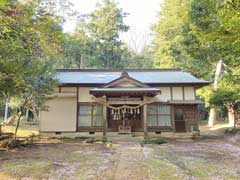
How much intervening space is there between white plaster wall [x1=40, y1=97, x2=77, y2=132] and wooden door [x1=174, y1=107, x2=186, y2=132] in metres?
6.81

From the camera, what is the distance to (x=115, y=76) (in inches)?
704

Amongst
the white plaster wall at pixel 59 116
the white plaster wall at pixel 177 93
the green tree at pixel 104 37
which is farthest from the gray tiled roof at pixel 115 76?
the green tree at pixel 104 37

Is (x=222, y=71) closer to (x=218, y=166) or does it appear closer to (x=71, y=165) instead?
(x=218, y=166)

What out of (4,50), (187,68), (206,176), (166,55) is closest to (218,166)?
(206,176)

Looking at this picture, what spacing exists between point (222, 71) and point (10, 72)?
20960 mm

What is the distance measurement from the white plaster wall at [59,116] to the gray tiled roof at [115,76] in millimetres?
1386

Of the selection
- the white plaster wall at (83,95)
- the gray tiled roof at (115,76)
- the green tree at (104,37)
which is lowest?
the white plaster wall at (83,95)

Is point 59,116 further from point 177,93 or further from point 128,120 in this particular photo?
point 177,93

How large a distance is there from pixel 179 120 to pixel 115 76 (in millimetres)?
5878

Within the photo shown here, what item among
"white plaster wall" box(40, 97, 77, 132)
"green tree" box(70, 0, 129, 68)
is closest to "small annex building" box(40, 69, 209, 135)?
"white plaster wall" box(40, 97, 77, 132)

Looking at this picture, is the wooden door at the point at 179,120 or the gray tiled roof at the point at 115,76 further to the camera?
the gray tiled roof at the point at 115,76

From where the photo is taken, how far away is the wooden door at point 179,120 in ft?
50.8

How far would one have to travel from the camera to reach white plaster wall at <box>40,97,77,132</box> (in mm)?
15078

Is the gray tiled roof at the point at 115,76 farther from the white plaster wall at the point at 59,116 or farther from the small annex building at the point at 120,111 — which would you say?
the white plaster wall at the point at 59,116
